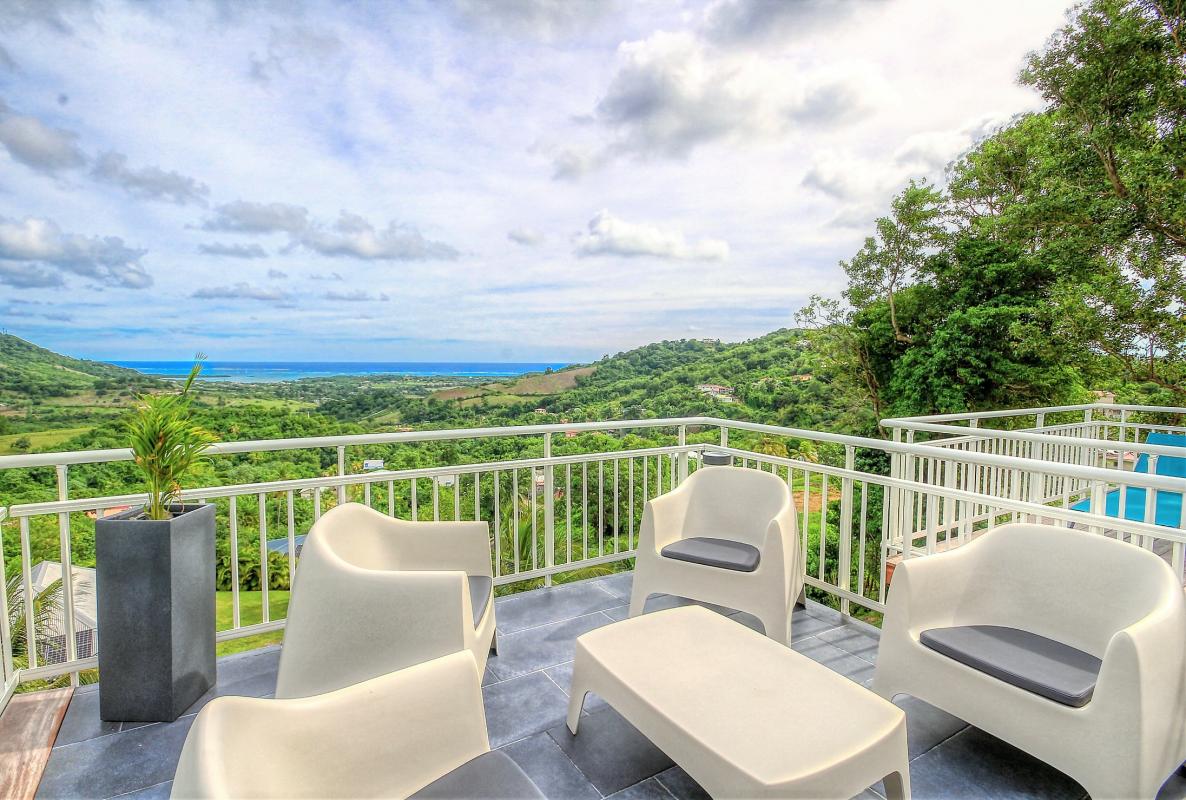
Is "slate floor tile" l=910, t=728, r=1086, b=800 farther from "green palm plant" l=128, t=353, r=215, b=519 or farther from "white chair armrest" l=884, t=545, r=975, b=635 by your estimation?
"green palm plant" l=128, t=353, r=215, b=519

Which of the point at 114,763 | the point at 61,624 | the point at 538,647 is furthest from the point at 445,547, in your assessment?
the point at 61,624

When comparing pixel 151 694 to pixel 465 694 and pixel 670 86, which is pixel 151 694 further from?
pixel 670 86

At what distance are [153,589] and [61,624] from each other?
5.90 feet

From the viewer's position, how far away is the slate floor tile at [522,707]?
87.3 inches

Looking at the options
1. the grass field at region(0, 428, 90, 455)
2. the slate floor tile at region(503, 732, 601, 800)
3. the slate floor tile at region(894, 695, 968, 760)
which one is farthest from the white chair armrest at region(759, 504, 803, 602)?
the grass field at region(0, 428, 90, 455)

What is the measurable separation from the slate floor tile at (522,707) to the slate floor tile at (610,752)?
0.31 feet

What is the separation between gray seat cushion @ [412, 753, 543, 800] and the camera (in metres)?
1.25

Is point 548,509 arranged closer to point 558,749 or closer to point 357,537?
point 357,537

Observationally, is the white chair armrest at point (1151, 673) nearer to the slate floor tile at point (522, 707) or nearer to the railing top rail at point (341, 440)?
the slate floor tile at point (522, 707)

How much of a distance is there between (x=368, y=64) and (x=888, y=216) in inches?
451

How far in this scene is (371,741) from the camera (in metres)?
1.28

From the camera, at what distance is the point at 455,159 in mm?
10539

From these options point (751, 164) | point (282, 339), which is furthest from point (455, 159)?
point (282, 339)

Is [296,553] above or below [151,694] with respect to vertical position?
above
